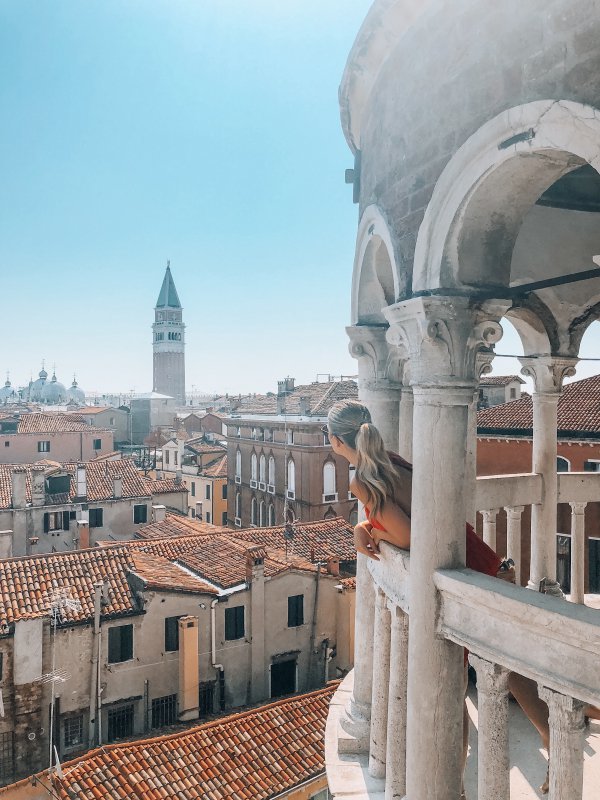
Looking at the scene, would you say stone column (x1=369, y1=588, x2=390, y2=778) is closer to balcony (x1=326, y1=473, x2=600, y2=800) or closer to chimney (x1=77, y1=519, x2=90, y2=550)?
balcony (x1=326, y1=473, x2=600, y2=800)

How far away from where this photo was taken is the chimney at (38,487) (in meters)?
39.9

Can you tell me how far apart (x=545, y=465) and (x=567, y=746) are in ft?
15.7

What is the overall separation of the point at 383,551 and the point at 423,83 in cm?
371

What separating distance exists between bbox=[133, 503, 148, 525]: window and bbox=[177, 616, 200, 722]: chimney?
1954 centimetres

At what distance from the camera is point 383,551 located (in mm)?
5680

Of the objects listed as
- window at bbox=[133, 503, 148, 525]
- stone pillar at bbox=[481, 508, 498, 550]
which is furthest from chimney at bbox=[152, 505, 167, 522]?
stone pillar at bbox=[481, 508, 498, 550]

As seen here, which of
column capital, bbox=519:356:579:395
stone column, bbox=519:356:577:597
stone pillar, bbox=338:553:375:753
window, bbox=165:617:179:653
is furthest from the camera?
window, bbox=165:617:179:653

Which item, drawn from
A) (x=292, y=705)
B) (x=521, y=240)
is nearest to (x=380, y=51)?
(x=521, y=240)

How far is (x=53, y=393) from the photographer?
173250 millimetres

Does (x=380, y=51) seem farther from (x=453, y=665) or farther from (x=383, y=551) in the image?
(x=453, y=665)

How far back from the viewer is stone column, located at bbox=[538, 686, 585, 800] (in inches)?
149

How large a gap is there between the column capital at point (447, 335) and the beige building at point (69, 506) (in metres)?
36.8

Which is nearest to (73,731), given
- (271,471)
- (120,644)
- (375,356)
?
(120,644)

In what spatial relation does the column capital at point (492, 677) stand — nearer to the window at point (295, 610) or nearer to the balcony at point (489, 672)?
the balcony at point (489, 672)
